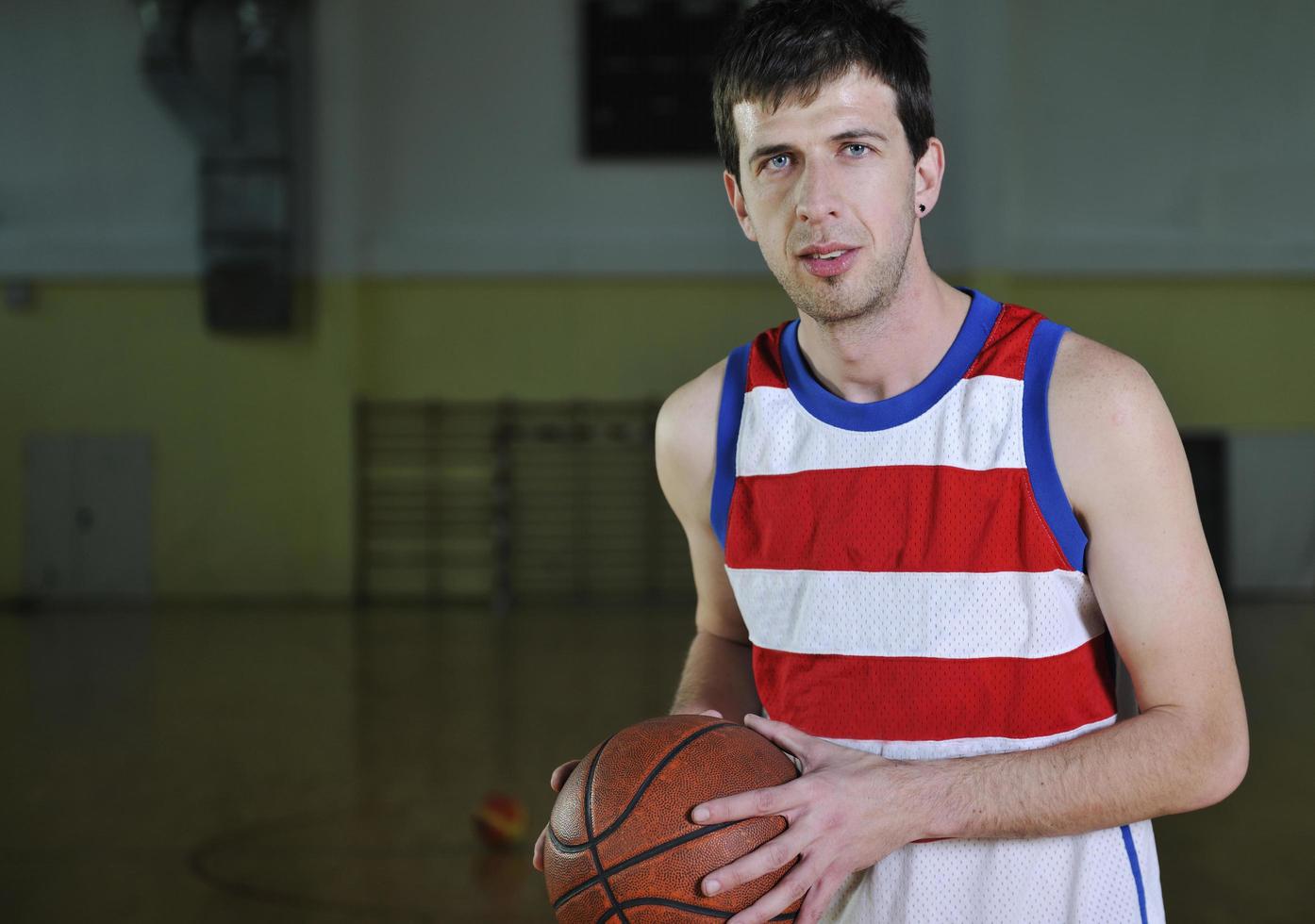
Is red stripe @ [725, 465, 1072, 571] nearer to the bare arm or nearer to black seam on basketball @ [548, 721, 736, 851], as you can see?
the bare arm

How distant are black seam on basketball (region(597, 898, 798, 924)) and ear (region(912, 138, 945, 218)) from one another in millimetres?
731

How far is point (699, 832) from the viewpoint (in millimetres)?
1141

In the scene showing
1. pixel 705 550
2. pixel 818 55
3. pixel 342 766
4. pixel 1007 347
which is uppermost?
pixel 818 55

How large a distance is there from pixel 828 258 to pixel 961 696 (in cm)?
45

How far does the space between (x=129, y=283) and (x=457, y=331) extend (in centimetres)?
232

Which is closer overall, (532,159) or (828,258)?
(828,258)

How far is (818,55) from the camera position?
127 cm

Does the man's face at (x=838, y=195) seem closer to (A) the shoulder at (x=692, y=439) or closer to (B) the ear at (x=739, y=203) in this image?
(B) the ear at (x=739, y=203)


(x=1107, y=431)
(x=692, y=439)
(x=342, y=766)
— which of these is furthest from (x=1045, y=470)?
(x=342, y=766)

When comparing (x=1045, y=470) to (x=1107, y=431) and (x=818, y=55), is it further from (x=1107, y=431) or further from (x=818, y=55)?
(x=818, y=55)

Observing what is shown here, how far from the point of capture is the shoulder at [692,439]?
1496 millimetres

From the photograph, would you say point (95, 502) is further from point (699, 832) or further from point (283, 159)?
point (699, 832)

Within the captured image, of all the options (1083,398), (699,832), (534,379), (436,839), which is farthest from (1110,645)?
(534,379)

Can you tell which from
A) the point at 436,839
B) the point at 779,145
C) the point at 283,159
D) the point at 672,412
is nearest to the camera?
the point at 779,145
